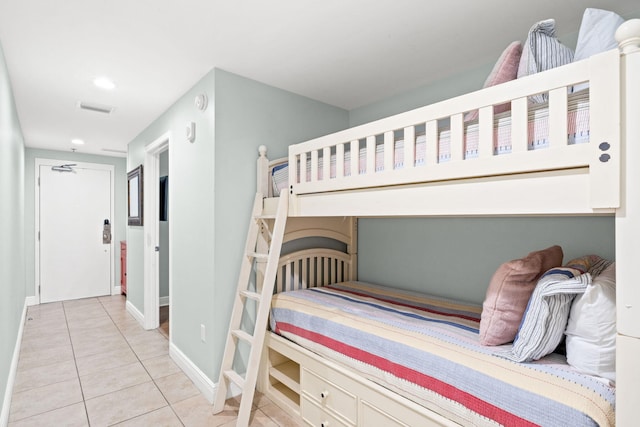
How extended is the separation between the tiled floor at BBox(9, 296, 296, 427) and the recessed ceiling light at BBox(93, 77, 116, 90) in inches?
93.2

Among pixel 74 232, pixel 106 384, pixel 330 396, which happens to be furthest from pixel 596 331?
pixel 74 232

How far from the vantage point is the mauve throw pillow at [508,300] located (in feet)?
4.66

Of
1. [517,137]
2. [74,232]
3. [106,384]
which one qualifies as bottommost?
[106,384]

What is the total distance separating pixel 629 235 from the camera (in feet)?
3.05

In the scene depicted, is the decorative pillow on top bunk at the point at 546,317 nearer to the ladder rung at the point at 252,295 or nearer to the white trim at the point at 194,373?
the ladder rung at the point at 252,295

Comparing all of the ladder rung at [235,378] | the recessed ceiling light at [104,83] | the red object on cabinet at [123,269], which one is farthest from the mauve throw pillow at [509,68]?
the red object on cabinet at [123,269]

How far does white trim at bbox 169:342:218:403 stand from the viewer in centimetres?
237

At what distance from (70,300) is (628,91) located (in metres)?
6.59

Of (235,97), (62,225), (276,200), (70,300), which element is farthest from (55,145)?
(276,200)

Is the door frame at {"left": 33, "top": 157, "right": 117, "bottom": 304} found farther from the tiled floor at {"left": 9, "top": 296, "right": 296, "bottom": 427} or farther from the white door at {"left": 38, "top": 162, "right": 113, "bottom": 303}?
the tiled floor at {"left": 9, "top": 296, "right": 296, "bottom": 427}

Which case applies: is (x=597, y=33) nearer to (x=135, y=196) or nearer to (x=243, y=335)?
(x=243, y=335)

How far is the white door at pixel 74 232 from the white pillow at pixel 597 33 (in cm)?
623

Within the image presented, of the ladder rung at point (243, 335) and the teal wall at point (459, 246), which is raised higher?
the teal wall at point (459, 246)

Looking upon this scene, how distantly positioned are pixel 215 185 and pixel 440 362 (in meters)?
1.80
